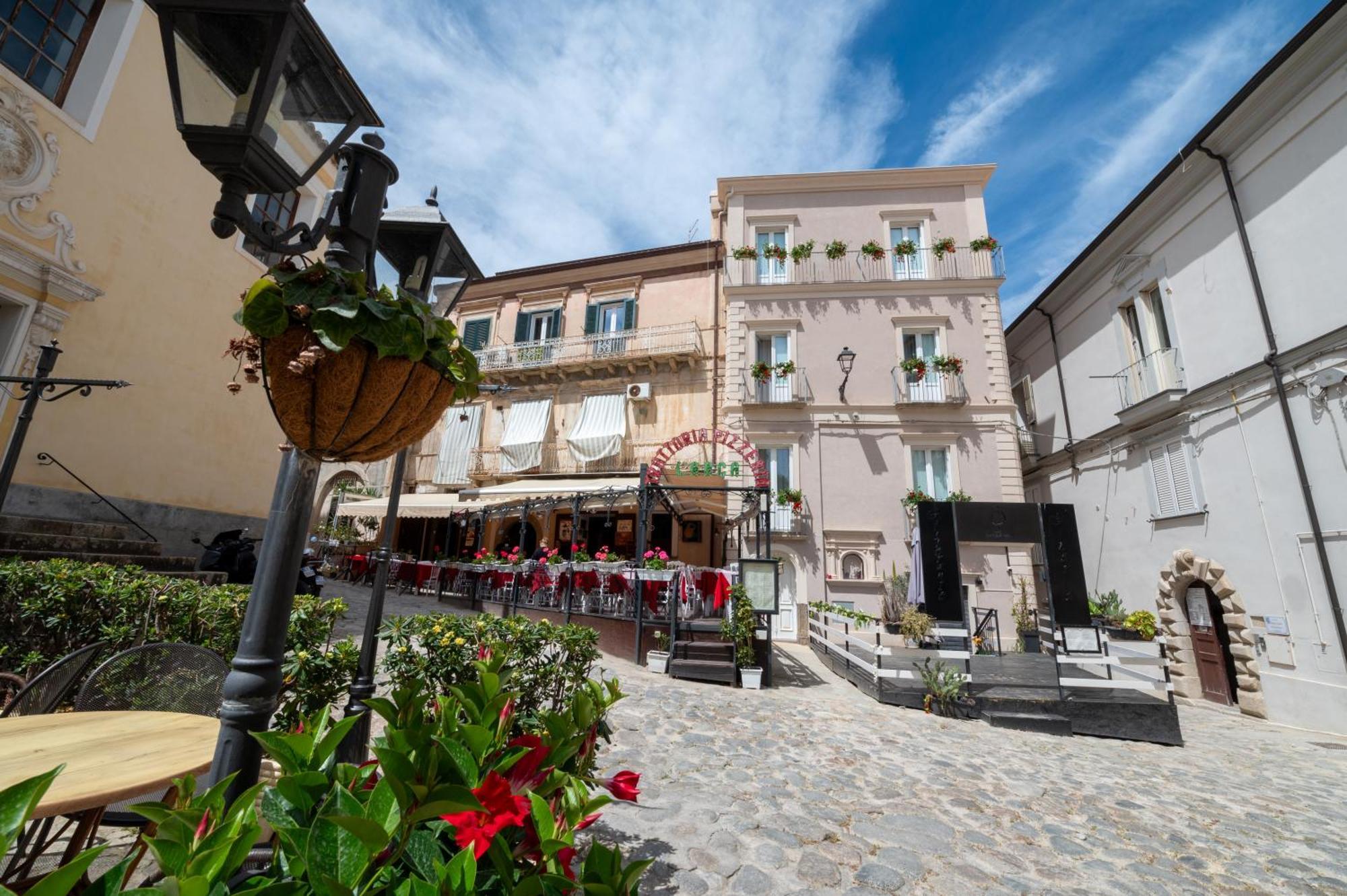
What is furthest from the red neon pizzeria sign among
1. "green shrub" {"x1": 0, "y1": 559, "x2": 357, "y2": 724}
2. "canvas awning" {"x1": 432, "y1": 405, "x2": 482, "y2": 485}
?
"green shrub" {"x1": 0, "y1": 559, "x2": 357, "y2": 724}

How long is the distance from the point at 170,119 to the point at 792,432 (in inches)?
539

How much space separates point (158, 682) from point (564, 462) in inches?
590

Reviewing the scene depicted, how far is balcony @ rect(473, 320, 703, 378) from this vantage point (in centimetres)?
1698

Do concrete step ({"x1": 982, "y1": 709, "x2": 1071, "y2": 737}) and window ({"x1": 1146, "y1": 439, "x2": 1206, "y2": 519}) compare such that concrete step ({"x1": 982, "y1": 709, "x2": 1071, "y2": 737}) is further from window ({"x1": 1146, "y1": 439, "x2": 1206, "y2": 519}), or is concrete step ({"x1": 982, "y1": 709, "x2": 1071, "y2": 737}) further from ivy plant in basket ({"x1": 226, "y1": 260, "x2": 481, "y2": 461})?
ivy plant in basket ({"x1": 226, "y1": 260, "x2": 481, "y2": 461})

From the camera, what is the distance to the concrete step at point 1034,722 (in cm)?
709

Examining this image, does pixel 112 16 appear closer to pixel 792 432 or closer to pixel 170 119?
pixel 170 119

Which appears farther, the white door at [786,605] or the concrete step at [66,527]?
the white door at [786,605]

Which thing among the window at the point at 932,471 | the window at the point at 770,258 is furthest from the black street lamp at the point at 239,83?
the window at the point at 770,258

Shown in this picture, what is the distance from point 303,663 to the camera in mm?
3033

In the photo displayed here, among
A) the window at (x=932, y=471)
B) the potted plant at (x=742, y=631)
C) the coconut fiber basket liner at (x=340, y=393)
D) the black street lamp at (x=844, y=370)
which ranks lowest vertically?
the potted plant at (x=742, y=631)

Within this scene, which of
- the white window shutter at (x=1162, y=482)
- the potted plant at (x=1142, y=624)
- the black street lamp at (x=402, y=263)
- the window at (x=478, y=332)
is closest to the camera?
the black street lamp at (x=402, y=263)

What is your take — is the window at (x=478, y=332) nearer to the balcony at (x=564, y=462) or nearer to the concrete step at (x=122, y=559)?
the balcony at (x=564, y=462)

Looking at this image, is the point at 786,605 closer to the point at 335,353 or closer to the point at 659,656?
the point at 659,656

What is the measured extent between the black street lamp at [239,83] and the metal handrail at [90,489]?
8.10 m
